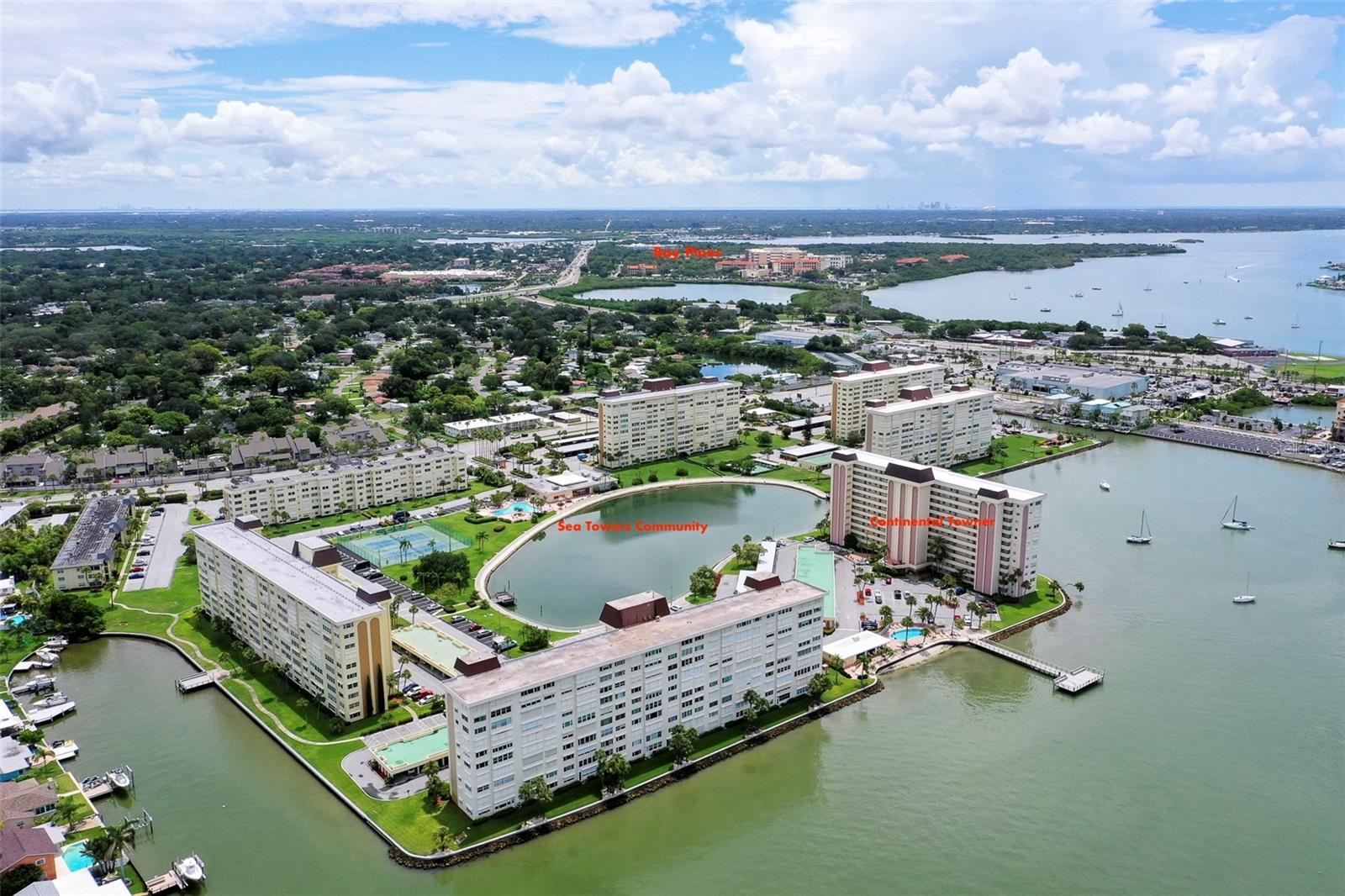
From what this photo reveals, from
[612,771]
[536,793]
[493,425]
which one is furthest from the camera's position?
[493,425]

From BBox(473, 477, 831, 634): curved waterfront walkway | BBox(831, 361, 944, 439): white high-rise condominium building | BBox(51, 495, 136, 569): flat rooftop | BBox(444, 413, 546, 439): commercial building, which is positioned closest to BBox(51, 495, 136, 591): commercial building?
BBox(51, 495, 136, 569): flat rooftop

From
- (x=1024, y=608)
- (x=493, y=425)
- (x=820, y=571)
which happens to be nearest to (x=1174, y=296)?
(x=493, y=425)

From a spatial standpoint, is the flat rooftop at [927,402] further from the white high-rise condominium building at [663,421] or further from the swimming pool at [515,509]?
the swimming pool at [515,509]

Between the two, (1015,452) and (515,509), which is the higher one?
(1015,452)

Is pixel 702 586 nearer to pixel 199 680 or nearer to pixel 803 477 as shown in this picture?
pixel 199 680

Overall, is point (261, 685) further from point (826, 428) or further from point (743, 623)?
point (826, 428)

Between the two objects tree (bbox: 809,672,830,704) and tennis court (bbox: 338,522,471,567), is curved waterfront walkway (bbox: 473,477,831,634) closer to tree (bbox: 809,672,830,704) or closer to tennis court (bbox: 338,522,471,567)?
tennis court (bbox: 338,522,471,567)

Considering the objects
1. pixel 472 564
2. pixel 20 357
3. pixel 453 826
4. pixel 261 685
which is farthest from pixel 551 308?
pixel 453 826
